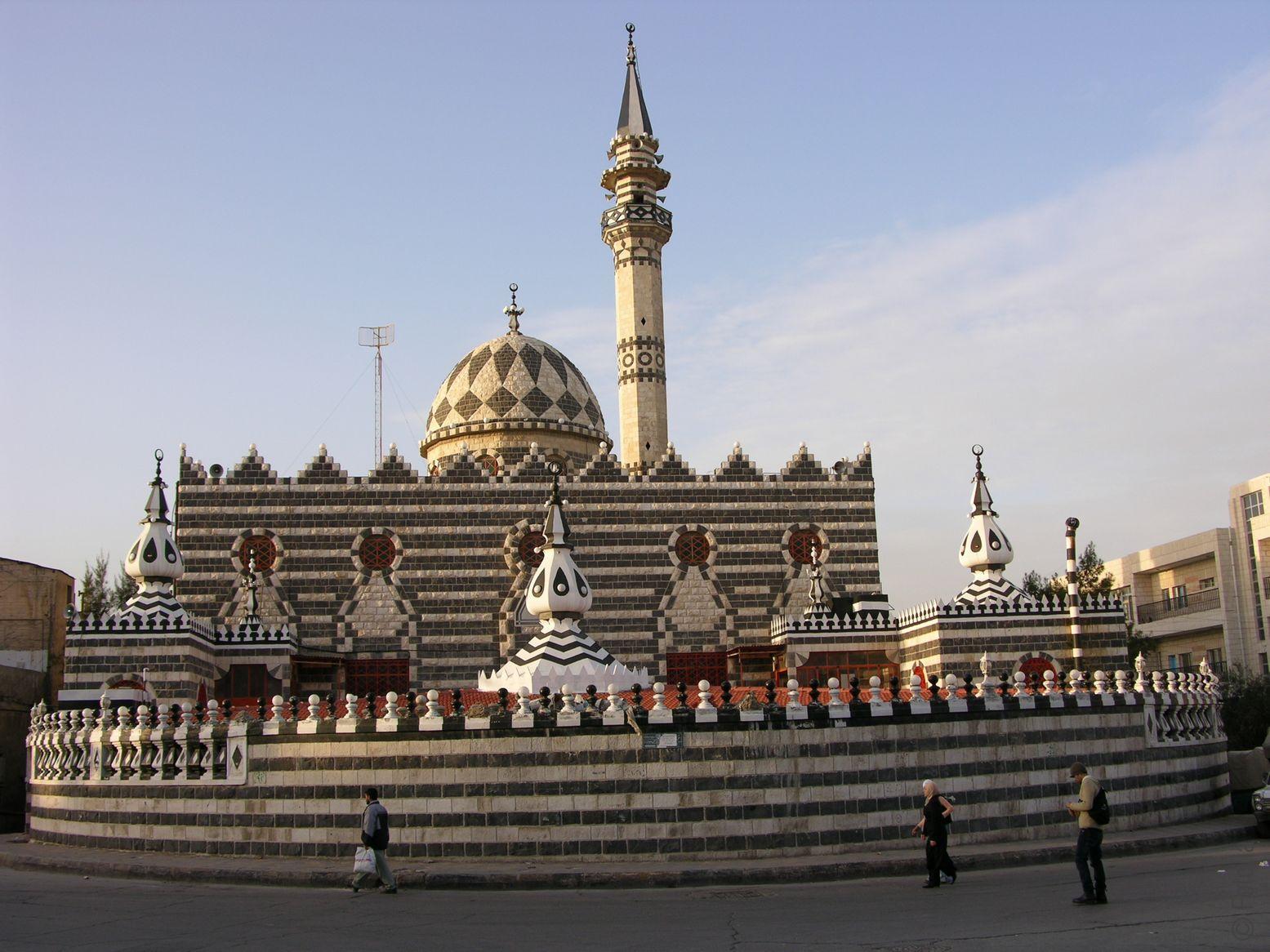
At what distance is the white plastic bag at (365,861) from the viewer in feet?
54.7

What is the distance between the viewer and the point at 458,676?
1319 inches

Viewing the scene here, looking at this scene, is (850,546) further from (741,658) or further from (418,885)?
(418,885)

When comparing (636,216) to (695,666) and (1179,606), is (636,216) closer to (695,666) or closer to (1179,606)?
(695,666)

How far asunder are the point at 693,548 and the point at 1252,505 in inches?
996

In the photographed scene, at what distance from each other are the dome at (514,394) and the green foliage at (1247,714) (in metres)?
21.6

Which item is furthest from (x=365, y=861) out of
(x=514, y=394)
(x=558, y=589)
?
(x=514, y=394)

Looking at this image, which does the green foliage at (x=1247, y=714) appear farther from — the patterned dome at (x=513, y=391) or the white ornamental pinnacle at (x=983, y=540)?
the patterned dome at (x=513, y=391)

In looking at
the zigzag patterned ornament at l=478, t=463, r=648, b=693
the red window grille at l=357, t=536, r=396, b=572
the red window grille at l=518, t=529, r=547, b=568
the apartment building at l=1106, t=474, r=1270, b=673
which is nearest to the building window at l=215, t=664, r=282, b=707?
the red window grille at l=357, t=536, r=396, b=572

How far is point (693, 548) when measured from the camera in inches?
1385

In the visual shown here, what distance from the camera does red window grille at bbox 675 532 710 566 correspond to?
35031mm

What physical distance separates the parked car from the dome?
2384cm

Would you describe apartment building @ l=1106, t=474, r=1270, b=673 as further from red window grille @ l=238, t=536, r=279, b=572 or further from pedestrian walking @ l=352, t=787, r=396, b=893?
pedestrian walking @ l=352, t=787, r=396, b=893

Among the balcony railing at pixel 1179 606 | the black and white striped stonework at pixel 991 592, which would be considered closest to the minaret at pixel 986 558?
the black and white striped stonework at pixel 991 592

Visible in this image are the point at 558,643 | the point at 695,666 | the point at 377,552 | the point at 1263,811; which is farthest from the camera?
the point at 695,666
